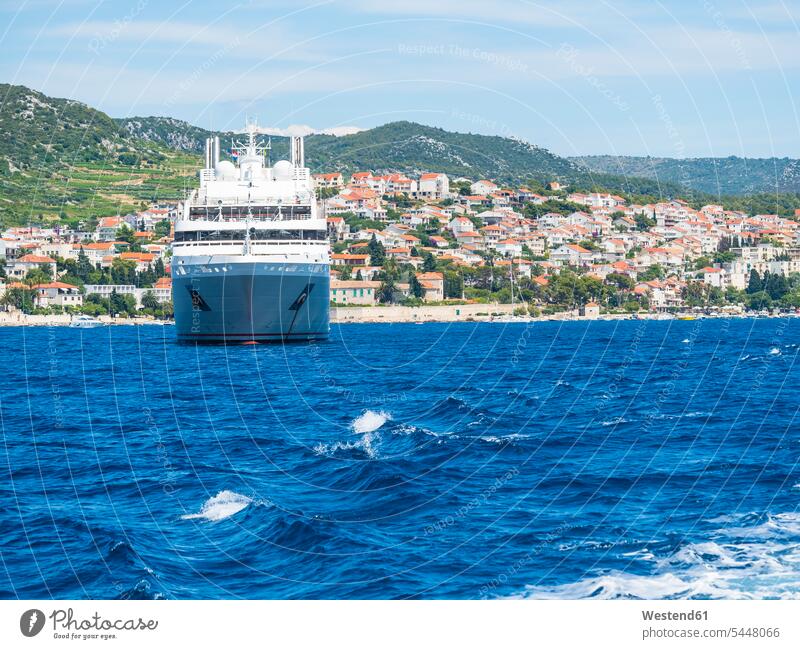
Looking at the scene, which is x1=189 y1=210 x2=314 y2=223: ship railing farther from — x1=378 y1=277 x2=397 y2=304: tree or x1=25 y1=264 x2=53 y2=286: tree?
x1=25 y1=264 x2=53 y2=286: tree

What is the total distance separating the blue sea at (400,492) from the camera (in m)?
18.3

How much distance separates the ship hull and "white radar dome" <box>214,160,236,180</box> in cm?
2501

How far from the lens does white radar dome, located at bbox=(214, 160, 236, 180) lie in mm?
108188

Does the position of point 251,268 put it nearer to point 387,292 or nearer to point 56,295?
point 387,292

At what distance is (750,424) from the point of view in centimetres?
3772

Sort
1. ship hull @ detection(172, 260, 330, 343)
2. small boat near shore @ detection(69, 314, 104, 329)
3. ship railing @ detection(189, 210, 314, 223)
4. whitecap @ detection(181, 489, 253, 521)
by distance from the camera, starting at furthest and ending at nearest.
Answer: small boat near shore @ detection(69, 314, 104, 329)
ship railing @ detection(189, 210, 314, 223)
ship hull @ detection(172, 260, 330, 343)
whitecap @ detection(181, 489, 253, 521)

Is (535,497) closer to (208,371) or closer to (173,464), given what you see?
(173,464)

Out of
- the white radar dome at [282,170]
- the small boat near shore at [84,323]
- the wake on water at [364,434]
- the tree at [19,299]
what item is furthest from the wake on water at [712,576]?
the tree at [19,299]

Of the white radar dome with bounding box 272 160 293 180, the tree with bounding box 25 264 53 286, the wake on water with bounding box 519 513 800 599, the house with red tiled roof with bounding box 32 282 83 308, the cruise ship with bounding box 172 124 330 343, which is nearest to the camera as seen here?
the wake on water with bounding box 519 513 800 599

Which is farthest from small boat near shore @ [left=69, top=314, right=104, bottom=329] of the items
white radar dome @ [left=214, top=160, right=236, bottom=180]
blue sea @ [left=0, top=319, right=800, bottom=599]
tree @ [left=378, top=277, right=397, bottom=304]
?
blue sea @ [left=0, top=319, right=800, bottom=599]

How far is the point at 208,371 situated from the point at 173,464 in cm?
3303

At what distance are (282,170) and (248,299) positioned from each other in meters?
31.7

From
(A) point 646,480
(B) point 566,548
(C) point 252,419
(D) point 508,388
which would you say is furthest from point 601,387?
(B) point 566,548

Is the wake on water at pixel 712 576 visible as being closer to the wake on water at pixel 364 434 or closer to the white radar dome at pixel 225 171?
the wake on water at pixel 364 434
